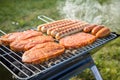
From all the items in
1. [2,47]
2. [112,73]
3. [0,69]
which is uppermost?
[2,47]

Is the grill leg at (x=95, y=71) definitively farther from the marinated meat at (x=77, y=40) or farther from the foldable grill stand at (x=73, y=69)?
the marinated meat at (x=77, y=40)

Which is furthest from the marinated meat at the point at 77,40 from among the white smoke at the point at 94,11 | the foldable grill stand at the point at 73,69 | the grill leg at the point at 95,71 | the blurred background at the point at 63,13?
the white smoke at the point at 94,11

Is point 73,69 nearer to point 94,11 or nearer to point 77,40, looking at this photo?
point 77,40

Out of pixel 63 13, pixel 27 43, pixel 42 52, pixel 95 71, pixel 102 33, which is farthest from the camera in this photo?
pixel 63 13

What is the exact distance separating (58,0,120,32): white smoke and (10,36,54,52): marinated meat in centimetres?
350

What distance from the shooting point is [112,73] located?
436 centimetres

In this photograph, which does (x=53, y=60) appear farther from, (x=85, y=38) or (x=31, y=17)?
(x=31, y=17)

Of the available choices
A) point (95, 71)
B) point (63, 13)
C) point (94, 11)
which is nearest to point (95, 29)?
point (95, 71)

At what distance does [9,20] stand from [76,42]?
3.88 metres

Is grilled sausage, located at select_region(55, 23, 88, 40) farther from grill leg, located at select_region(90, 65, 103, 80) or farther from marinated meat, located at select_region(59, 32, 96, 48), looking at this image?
grill leg, located at select_region(90, 65, 103, 80)

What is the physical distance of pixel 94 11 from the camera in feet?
22.5

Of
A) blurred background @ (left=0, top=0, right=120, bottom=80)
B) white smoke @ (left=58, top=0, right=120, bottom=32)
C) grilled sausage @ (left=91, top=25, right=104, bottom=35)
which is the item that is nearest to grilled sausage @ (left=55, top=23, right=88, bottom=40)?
grilled sausage @ (left=91, top=25, right=104, bottom=35)

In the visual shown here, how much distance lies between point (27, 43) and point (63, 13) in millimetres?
4066

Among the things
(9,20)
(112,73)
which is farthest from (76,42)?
(9,20)
